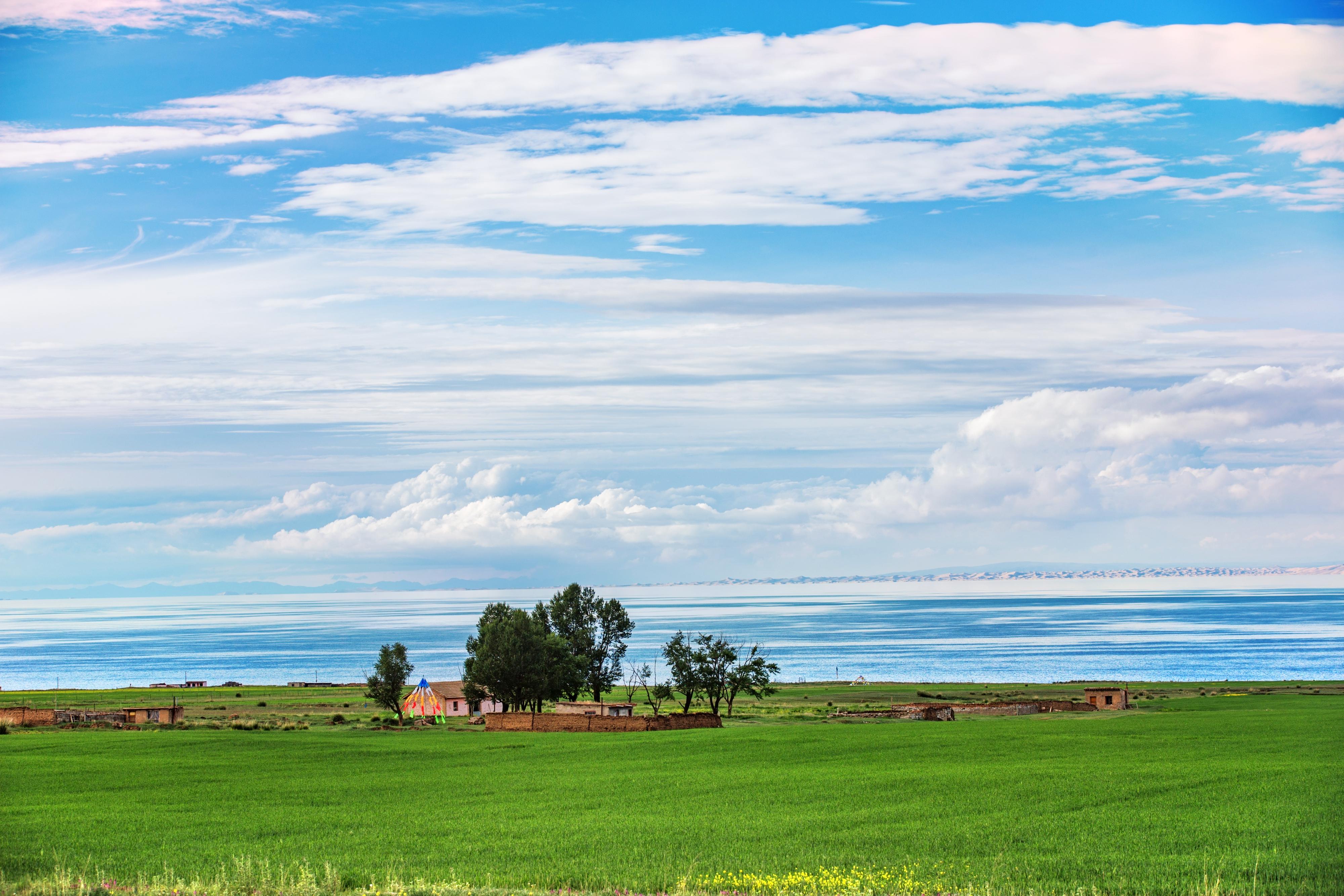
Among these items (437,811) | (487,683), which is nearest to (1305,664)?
(487,683)

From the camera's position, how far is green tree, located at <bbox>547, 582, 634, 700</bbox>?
80.6 m

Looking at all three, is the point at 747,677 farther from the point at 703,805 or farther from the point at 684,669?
the point at 703,805

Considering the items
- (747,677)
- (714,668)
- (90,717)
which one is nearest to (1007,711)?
(747,677)

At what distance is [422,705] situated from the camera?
72812 millimetres

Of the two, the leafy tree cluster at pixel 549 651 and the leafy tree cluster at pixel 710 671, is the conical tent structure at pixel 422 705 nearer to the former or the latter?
the leafy tree cluster at pixel 549 651

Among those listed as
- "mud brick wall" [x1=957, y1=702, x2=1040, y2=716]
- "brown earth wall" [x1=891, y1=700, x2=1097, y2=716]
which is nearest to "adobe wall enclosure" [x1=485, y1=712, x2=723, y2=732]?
"brown earth wall" [x1=891, y1=700, x2=1097, y2=716]

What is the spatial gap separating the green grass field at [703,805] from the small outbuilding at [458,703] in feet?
75.7

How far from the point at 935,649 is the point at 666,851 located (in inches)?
6365

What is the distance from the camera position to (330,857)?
73.6ft

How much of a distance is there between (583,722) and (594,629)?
Answer: 23426 mm

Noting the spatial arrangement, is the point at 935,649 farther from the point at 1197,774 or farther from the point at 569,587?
the point at 1197,774

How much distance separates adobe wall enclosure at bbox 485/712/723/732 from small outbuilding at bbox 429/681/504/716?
16.0m

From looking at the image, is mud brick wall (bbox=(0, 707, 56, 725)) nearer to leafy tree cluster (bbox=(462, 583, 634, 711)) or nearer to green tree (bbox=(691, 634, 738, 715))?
leafy tree cluster (bbox=(462, 583, 634, 711))

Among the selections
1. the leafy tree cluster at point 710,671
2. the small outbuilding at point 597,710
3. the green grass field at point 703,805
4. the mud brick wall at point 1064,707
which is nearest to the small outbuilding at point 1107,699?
the mud brick wall at point 1064,707
